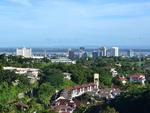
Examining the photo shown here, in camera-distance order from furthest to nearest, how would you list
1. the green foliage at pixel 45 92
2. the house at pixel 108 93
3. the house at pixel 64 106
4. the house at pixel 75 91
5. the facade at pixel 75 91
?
the house at pixel 108 93, the house at pixel 75 91, the facade at pixel 75 91, the green foliage at pixel 45 92, the house at pixel 64 106

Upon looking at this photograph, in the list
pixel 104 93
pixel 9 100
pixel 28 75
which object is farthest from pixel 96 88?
pixel 9 100

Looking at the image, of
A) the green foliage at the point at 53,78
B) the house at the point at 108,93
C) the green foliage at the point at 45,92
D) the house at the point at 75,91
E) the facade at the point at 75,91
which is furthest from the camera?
the green foliage at the point at 53,78

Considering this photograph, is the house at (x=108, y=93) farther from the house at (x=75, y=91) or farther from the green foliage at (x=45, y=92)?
the green foliage at (x=45, y=92)

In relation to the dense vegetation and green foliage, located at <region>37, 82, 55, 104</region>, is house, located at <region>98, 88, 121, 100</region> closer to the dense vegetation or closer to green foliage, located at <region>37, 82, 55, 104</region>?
the dense vegetation

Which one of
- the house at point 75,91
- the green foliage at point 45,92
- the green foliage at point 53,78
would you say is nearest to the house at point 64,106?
the green foliage at point 45,92

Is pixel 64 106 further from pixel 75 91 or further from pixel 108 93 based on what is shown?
pixel 108 93

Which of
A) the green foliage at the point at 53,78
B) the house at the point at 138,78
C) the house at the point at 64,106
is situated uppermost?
the green foliage at the point at 53,78

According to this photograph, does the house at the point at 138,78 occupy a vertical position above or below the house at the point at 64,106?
above

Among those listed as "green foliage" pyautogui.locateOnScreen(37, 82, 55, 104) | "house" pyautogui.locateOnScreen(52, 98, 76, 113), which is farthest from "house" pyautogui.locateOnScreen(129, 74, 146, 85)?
"house" pyautogui.locateOnScreen(52, 98, 76, 113)

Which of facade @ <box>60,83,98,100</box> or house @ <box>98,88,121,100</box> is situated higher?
facade @ <box>60,83,98,100</box>

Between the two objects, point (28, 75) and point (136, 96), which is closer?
→ point (136, 96)

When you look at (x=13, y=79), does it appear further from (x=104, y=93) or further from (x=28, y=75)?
(x=104, y=93)
